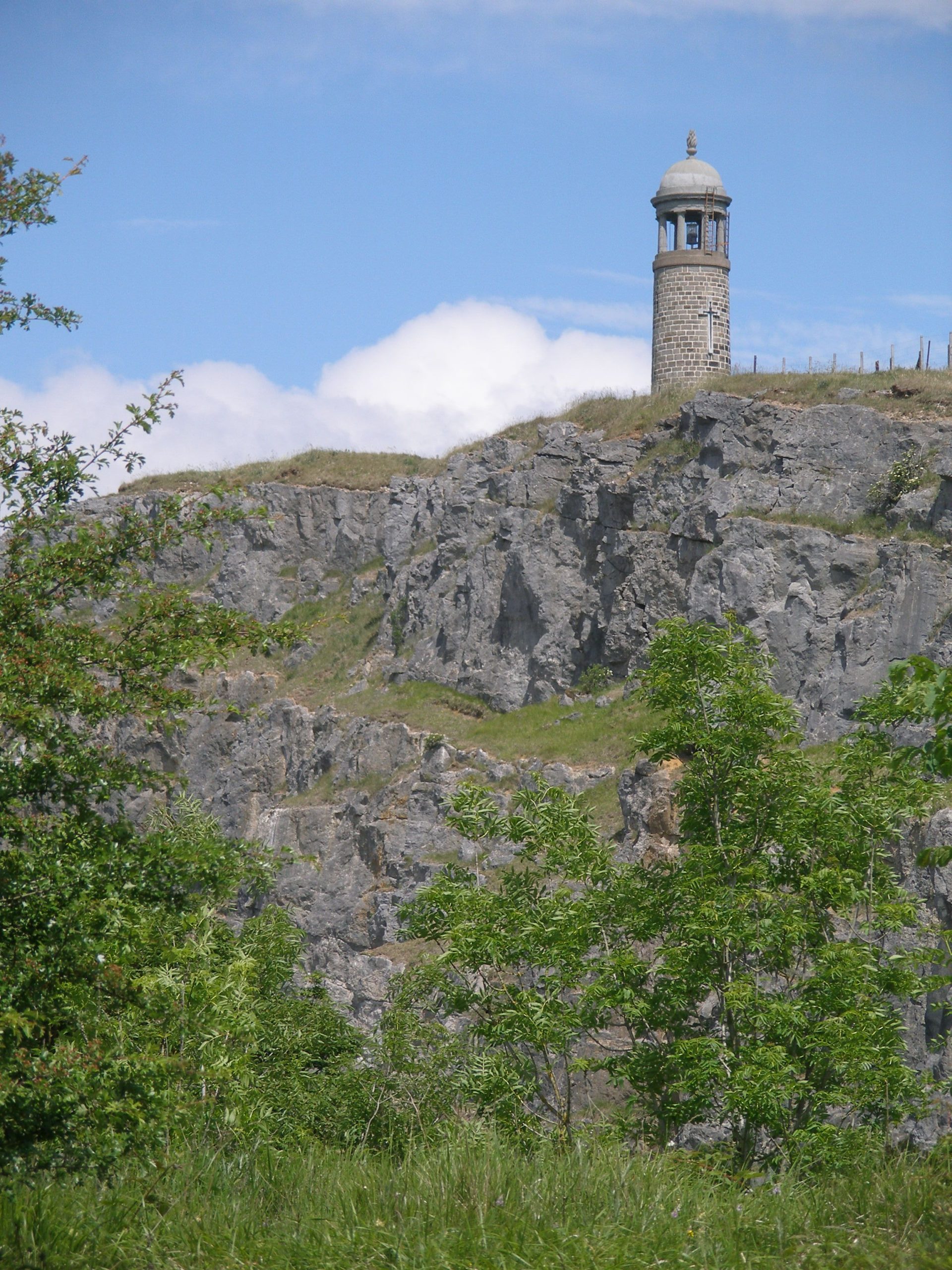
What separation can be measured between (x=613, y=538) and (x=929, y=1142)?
27.7 meters

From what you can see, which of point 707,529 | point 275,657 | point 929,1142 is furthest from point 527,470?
point 929,1142

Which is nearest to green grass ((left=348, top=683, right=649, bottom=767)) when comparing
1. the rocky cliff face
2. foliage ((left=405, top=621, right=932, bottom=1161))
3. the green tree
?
the rocky cliff face

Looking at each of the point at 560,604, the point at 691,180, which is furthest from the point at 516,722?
the point at 691,180

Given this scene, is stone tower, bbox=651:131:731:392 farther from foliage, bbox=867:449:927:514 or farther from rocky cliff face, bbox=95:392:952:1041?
foliage, bbox=867:449:927:514

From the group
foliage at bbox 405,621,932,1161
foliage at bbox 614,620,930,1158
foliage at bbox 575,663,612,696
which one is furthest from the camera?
foliage at bbox 575,663,612,696

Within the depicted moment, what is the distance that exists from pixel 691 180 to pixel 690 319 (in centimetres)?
566

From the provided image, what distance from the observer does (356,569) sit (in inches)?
2474

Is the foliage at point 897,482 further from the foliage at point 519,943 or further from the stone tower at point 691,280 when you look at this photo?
the foliage at point 519,943

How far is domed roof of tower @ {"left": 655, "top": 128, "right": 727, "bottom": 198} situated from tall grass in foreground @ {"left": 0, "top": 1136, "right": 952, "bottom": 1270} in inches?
1861

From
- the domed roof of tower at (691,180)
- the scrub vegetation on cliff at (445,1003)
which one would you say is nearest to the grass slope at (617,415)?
the domed roof of tower at (691,180)

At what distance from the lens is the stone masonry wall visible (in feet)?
165

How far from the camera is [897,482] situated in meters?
41.7

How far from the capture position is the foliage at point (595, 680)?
1880 inches

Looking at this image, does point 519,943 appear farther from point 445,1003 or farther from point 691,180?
point 691,180
